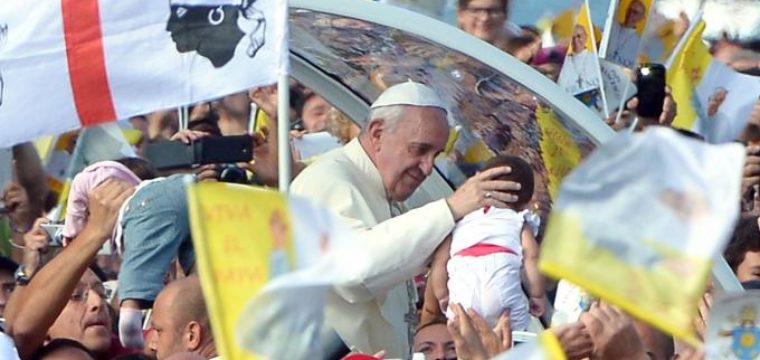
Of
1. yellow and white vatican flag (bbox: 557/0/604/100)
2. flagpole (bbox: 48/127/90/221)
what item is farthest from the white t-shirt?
flagpole (bbox: 48/127/90/221)

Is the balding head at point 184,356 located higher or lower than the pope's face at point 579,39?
higher

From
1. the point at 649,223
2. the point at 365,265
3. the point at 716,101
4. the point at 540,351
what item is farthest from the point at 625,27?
the point at 649,223

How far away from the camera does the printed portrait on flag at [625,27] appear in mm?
8609

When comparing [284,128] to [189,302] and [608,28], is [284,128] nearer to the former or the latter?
[189,302]

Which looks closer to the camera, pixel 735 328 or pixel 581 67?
pixel 735 328

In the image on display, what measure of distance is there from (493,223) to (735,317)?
1.69 metres

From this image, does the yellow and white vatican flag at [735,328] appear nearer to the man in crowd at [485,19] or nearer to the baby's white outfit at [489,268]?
the baby's white outfit at [489,268]

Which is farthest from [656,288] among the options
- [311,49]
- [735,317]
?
[311,49]

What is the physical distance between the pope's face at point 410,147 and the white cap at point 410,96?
0.06 ft

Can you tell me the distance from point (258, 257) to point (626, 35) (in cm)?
560

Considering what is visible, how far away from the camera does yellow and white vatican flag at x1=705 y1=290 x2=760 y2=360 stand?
4410mm

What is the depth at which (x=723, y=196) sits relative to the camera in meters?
2.89

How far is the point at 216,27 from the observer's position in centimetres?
542

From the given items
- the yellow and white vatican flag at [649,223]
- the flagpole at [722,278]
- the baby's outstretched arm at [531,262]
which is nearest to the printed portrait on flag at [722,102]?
the flagpole at [722,278]
